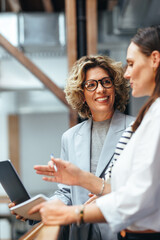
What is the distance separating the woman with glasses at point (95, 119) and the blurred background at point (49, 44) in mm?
1537

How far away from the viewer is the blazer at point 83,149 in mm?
1755

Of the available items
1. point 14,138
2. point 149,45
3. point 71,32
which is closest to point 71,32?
point 71,32

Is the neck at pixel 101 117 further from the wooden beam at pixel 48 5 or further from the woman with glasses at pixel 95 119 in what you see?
the wooden beam at pixel 48 5

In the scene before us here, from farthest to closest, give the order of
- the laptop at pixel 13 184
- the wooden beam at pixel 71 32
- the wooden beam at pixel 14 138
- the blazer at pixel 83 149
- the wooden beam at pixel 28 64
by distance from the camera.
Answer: the wooden beam at pixel 14 138, the wooden beam at pixel 71 32, the wooden beam at pixel 28 64, the blazer at pixel 83 149, the laptop at pixel 13 184

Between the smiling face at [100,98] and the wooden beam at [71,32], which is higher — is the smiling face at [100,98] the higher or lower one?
the lower one

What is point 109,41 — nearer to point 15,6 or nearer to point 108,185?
point 15,6

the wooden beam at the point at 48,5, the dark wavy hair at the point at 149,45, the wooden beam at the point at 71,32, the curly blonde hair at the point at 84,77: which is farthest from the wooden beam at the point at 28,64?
the dark wavy hair at the point at 149,45

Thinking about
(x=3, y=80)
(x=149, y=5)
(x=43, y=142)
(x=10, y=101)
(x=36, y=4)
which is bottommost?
(x=43, y=142)

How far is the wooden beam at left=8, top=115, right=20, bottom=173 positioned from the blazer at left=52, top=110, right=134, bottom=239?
6136 mm

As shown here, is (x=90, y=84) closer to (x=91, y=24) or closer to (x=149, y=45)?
(x=149, y=45)

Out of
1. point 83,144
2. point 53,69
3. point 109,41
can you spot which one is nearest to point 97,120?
point 83,144

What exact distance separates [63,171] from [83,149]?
55cm

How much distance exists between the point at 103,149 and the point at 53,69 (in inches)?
160

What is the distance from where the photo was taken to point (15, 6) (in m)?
5.47
